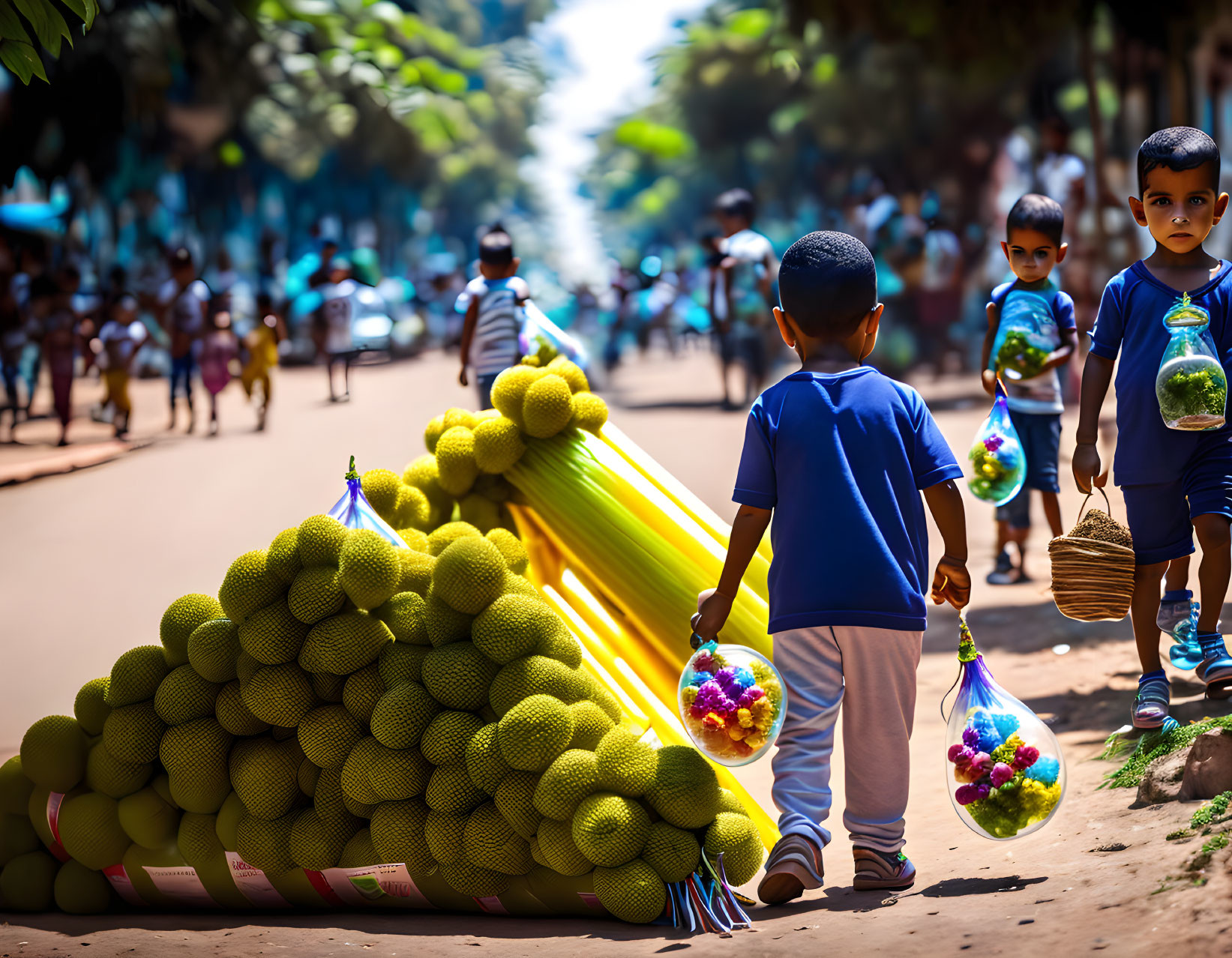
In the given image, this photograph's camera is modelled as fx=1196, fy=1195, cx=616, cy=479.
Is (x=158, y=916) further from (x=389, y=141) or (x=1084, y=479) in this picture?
(x=389, y=141)

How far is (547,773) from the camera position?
2758 millimetres

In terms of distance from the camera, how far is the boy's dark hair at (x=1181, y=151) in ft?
10.6

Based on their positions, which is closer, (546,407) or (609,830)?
(609,830)

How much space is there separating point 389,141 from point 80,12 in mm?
24595

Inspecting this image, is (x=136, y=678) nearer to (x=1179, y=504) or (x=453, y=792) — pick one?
(x=453, y=792)

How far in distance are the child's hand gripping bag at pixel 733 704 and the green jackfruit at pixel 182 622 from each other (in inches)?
52.4

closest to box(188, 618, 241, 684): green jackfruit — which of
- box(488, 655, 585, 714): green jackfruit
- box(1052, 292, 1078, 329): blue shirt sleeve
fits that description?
box(488, 655, 585, 714): green jackfruit

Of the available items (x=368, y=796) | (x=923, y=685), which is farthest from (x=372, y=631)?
(x=923, y=685)

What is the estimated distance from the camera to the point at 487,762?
2820 millimetres

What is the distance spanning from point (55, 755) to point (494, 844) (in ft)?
4.11

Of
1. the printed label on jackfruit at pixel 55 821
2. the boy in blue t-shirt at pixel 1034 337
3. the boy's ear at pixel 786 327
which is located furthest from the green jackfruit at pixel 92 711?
the boy in blue t-shirt at pixel 1034 337

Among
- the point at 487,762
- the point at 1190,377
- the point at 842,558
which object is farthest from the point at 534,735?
the point at 1190,377

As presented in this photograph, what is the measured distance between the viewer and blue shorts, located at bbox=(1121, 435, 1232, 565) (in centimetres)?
336

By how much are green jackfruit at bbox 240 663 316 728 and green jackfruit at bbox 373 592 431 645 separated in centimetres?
26
